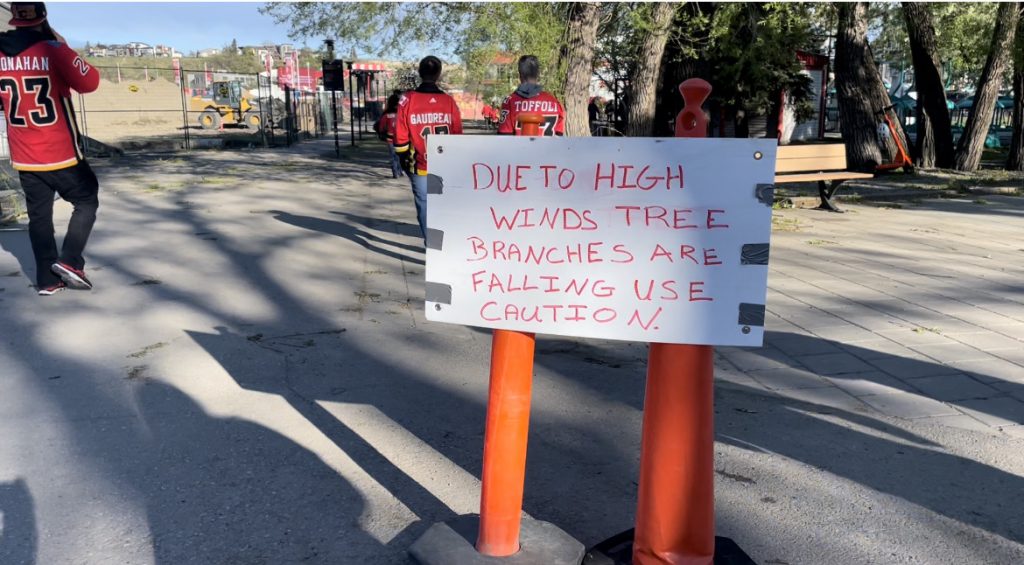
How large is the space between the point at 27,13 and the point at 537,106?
13.5 feet

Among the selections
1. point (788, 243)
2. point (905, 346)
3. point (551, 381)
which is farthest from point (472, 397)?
point (788, 243)

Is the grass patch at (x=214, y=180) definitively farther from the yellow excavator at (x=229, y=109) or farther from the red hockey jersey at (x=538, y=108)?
the yellow excavator at (x=229, y=109)

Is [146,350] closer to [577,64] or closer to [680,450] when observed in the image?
[680,450]

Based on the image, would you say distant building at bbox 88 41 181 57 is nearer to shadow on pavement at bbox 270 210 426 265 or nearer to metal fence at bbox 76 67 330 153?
metal fence at bbox 76 67 330 153

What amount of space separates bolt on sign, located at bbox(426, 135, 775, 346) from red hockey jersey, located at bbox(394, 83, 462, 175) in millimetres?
4631

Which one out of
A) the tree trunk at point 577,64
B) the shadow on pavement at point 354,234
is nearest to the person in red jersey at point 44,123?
the shadow on pavement at point 354,234

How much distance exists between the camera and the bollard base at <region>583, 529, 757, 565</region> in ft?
9.67

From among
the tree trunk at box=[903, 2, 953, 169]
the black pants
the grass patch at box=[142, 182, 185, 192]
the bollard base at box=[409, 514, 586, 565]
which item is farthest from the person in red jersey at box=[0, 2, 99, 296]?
the tree trunk at box=[903, 2, 953, 169]

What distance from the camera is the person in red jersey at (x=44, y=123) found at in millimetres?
6336

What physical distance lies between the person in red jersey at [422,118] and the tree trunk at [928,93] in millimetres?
14346

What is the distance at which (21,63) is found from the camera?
6336 millimetres

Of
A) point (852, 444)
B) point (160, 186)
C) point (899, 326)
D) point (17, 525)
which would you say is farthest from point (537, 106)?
point (160, 186)

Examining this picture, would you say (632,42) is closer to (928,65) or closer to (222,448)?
(928,65)

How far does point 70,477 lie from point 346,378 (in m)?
1.63
